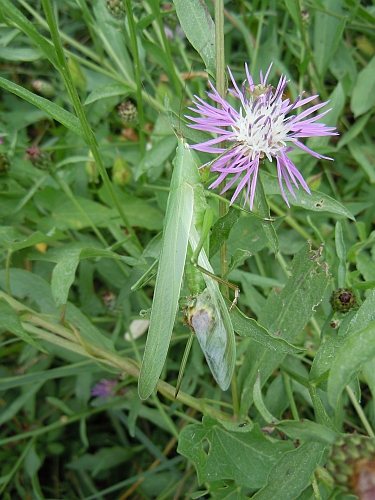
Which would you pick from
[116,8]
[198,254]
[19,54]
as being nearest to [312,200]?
[198,254]

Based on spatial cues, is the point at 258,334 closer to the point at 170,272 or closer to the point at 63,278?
the point at 170,272

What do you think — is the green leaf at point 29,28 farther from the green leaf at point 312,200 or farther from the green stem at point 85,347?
the green stem at point 85,347

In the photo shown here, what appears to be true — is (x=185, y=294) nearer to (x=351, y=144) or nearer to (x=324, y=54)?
(x=351, y=144)

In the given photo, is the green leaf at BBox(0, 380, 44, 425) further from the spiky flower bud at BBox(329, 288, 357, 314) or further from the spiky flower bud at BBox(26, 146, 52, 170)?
the spiky flower bud at BBox(329, 288, 357, 314)

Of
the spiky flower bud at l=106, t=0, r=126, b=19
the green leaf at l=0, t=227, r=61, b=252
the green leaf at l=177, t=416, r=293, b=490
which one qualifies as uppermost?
the spiky flower bud at l=106, t=0, r=126, b=19

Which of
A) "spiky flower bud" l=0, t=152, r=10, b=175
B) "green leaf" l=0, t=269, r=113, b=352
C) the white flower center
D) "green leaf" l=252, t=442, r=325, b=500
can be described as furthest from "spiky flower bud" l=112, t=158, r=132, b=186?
"green leaf" l=252, t=442, r=325, b=500

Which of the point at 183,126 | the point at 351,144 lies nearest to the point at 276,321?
the point at 183,126
